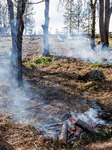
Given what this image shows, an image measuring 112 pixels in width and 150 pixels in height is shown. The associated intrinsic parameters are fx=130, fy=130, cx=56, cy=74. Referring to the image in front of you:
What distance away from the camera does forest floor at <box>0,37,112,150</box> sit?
325 centimetres

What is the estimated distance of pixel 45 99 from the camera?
546 centimetres

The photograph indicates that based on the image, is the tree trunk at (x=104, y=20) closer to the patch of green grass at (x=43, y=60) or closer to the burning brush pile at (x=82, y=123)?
the patch of green grass at (x=43, y=60)

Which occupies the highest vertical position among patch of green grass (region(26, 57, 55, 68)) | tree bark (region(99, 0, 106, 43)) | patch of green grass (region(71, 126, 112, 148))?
tree bark (region(99, 0, 106, 43))

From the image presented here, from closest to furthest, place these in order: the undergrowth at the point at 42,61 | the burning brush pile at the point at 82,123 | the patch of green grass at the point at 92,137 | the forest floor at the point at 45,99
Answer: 1. the patch of green grass at the point at 92,137
2. the forest floor at the point at 45,99
3. the burning brush pile at the point at 82,123
4. the undergrowth at the point at 42,61

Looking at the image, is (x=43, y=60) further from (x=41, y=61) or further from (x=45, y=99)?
(x=45, y=99)

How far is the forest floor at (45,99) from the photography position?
325 centimetres

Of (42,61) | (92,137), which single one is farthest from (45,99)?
(42,61)

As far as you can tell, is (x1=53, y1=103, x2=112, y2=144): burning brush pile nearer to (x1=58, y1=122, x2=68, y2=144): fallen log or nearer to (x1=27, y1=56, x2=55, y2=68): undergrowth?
(x1=58, y1=122, x2=68, y2=144): fallen log

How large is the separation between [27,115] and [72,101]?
1896mm

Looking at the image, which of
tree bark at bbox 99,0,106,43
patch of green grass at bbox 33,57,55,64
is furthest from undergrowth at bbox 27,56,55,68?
tree bark at bbox 99,0,106,43

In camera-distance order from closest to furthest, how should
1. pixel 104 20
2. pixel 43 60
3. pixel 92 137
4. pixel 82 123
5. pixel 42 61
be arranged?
pixel 92 137, pixel 82 123, pixel 42 61, pixel 43 60, pixel 104 20

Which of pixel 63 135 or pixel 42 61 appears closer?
pixel 63 135

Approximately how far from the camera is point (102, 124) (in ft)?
12.2

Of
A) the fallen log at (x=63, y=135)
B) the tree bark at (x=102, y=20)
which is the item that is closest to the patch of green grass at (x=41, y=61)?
the tree bark at (x=102, y=20)
